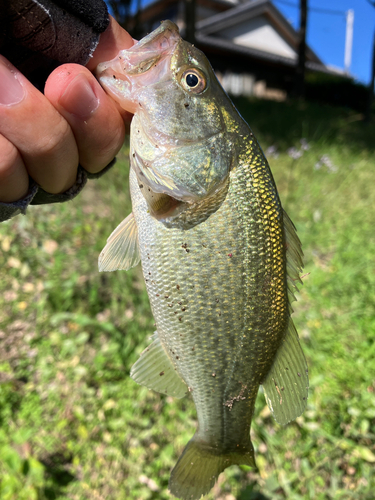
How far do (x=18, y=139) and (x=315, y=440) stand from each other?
2.81 meters

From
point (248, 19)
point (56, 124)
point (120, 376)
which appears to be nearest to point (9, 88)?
point (56, 124)

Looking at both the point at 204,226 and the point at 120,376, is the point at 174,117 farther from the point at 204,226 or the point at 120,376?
the point at 120,376

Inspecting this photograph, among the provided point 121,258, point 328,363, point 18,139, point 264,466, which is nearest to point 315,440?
point 264,466

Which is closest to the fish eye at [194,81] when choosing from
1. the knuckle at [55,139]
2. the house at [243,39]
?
the knuckle at [55,139]

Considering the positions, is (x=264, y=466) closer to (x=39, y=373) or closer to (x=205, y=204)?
(x=39, y=373)

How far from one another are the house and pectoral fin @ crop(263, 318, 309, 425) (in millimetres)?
19312

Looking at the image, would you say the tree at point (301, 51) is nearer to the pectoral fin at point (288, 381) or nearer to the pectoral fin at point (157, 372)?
the pectoral fin at point (288, 381)

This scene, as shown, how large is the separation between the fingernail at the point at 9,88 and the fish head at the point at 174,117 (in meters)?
0.30

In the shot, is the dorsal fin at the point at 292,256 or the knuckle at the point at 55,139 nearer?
the knuckle at the point at 55,139

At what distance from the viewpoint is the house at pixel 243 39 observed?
19109mm

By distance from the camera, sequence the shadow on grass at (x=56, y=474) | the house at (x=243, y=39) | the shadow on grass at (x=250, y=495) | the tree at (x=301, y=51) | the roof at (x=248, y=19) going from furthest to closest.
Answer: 1. the roof at (x=248, y=19)
2. the house at (x=243, y=39)
3. the tree at (x=301, y=51)
4. the shadow on grass at (x=250, y=495)
5. the shadow on grass at (x=56, y=474)

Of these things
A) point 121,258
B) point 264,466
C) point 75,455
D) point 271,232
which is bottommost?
point 264,466

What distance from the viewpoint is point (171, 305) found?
51.1 inches

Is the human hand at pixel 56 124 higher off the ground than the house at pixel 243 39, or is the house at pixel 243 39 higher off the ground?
the human hand at pixel 56 124
